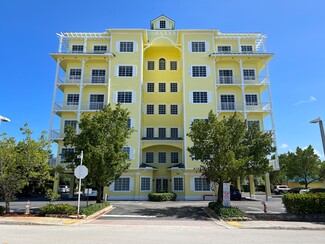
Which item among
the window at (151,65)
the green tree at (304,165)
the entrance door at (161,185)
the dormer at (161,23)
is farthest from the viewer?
the green tree at (304,165)

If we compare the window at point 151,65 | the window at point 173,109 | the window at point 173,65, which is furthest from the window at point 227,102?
the window at point 151,65

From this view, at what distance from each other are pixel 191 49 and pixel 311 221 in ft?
87.2

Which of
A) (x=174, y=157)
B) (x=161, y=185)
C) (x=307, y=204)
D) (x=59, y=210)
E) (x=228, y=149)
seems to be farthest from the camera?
(x=174, y=157)

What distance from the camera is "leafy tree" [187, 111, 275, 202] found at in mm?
19312

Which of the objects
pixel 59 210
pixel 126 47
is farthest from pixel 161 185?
pixel 126 47

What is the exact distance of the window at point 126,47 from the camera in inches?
1429

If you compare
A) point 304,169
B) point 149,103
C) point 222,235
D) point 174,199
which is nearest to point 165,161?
point 174,199

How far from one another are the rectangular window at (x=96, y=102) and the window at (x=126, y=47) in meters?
7.12

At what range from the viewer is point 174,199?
31.1 metres

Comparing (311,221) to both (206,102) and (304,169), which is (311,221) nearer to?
(206,102)

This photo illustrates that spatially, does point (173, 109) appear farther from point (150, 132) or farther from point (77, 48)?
point (77, 48)

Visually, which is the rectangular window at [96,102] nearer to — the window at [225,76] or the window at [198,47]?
the window at [198,47]

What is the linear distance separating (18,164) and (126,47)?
941 inches

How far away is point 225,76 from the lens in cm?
3619
